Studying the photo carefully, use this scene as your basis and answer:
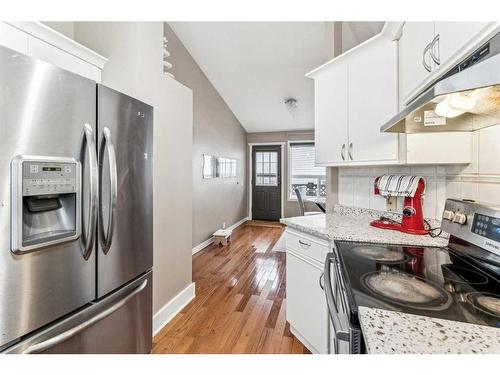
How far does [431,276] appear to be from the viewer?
88 centimetres

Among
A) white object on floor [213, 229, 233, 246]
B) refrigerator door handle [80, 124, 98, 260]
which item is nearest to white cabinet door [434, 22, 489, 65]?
refrigerator door handle [80, 124, 98, 260]

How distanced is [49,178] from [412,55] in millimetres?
1741

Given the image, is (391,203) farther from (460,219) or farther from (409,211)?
(460,219)

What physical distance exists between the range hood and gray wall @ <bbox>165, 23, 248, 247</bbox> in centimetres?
313

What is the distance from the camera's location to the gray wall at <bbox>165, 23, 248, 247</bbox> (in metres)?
3.70

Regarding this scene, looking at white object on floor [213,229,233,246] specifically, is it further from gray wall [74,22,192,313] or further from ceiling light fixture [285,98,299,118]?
ceiling light fixture [285,98,299,118]

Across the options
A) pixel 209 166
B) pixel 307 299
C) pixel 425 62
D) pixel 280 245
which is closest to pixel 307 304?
pixel 307 299

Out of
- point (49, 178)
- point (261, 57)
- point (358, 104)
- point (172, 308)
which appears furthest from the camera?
point (261, 57)

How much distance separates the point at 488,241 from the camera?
0.91 metres

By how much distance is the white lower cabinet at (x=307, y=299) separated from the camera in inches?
57.1

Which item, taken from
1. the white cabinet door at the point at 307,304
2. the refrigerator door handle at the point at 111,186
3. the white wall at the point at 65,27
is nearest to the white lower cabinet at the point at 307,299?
the white cabinet door at the point at 307,304

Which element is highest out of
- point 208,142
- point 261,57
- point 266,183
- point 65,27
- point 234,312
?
point 261,57

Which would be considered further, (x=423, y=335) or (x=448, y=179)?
(x=448, y=179)
